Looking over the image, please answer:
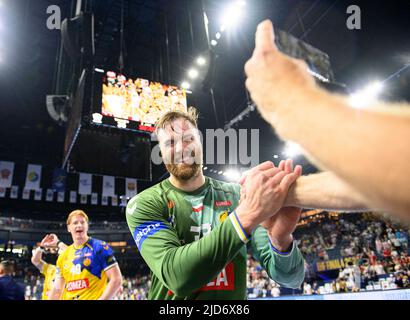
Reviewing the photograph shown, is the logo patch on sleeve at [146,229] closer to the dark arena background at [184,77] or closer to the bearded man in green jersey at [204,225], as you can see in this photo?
the bearded man in green jersey at [204,225]

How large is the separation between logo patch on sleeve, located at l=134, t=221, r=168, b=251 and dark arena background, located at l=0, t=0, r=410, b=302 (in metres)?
2.44

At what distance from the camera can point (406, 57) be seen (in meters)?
8.40

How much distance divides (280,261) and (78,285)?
11.8ft

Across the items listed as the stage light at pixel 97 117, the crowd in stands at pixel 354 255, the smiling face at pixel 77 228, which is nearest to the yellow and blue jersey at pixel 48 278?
the smiling face at pixel 77 228

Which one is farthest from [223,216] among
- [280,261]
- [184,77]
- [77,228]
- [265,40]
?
[184,77]

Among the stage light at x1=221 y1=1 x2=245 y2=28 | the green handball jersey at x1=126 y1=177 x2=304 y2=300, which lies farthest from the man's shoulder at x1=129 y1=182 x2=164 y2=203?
the stage light at x1=221 y1=1 x2=245 y2=28

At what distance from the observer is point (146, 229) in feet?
4.84

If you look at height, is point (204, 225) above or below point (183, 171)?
below

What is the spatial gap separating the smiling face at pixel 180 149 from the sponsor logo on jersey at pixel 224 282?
1.90 ft

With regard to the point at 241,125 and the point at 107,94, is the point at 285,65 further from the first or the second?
the point at 241,125

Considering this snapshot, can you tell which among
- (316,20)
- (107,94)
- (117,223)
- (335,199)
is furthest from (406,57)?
(117,223)

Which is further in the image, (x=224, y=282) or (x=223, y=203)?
(x=223, y=203)

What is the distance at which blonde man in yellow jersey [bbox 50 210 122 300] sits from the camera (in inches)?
163

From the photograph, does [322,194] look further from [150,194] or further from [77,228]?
[77,228]
